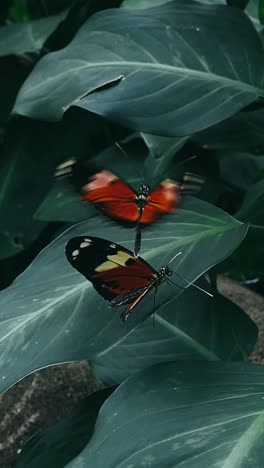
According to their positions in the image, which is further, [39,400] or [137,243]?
[39,400]

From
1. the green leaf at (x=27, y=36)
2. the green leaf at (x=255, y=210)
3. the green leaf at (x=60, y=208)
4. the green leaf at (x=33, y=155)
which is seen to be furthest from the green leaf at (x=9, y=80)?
the green leaf at (x=255, y=210)

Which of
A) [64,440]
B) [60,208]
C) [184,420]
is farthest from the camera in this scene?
[60,208]

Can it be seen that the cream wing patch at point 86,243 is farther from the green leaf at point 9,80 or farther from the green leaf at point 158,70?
the green leaf at point 9,80

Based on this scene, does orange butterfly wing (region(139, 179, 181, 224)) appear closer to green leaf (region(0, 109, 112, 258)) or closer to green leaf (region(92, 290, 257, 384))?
green leaf (region(92, 290, 257, 384))

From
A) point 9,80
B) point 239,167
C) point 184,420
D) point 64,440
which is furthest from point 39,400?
point 9,80

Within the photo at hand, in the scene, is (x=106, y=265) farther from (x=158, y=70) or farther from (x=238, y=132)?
(x=238, y=132)

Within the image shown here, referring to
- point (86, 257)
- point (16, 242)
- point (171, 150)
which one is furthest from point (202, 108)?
point (16, 242)
